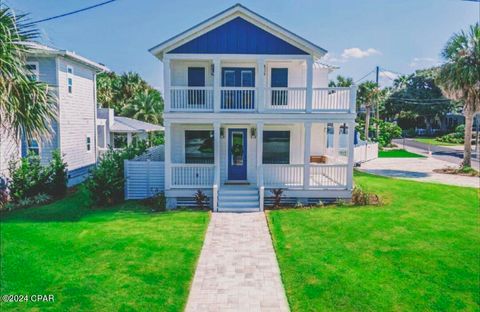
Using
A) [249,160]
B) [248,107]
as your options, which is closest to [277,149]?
[249,160]

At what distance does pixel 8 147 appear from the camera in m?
16.3

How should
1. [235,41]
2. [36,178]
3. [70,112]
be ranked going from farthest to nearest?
[70,112]
[36,178]
[235,41]

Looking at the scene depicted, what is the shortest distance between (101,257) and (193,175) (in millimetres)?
6528

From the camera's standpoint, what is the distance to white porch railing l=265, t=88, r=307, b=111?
15.6 metres

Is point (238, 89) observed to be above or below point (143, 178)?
above

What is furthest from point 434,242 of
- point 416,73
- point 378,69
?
point 416,73

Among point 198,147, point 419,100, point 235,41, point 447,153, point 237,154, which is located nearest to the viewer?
point 235,41

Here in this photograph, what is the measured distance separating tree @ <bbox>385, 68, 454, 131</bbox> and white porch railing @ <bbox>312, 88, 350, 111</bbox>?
5693cm

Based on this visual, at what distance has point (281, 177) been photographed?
51.3 feet

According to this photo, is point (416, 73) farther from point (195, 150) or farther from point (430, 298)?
point (430, 298)

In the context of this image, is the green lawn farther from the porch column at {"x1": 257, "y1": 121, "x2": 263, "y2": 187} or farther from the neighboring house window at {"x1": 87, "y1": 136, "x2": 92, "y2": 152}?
the neighboring house window at {"x1": 87, "y1": 136, "x2": 92, "y2": 152}

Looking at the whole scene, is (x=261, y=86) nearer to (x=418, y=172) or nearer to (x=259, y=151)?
(x=259, y=151)

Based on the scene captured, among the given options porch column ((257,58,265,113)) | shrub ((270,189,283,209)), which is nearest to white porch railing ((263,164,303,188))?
shrub ((270,189,283,209))

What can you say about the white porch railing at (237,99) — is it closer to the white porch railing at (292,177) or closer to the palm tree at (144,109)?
the white porch railing at (292,177)
